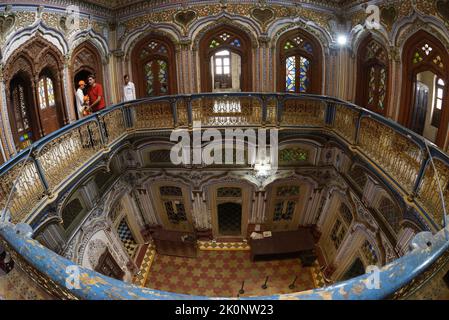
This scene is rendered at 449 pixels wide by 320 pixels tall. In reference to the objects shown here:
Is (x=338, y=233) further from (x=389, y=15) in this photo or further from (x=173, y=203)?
(x=389, y=15)

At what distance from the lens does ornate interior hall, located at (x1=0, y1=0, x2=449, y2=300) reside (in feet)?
22.3

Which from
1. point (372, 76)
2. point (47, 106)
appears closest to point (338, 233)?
point (372, 76)

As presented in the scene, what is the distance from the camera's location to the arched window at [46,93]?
8.80 metres

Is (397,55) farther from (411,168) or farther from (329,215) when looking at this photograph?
(329,215)

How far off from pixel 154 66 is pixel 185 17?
6.85 ft

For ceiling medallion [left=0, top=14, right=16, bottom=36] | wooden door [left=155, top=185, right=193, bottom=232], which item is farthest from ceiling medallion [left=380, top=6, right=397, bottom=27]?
ceiling medallion [left=0, top=14, right=16, bottom=36]

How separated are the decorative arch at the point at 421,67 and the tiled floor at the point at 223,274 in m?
6.00

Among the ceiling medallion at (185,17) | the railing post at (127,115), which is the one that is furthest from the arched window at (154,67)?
the railing post at (127,115)

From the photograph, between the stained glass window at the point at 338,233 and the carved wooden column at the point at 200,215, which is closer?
the stained glass window at the point at 338,233

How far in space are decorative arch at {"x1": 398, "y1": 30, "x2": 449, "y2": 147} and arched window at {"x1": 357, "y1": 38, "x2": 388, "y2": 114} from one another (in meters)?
0.70

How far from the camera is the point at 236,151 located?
10469mm

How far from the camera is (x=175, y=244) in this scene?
11477 mm

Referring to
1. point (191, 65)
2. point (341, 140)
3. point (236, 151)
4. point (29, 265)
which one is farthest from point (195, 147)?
point (29, 265)

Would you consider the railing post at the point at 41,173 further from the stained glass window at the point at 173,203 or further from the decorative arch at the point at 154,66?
the decorative arch at the point at 154,66
